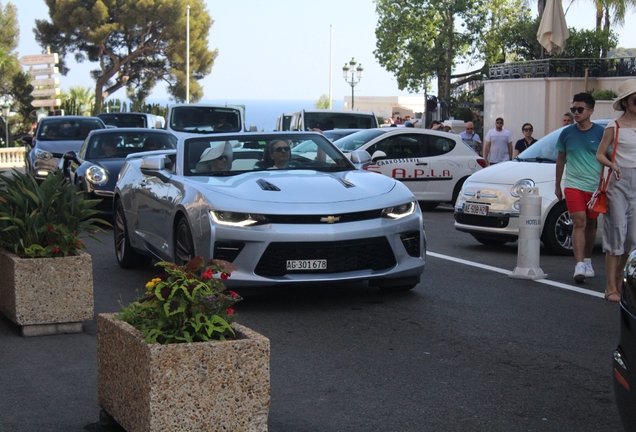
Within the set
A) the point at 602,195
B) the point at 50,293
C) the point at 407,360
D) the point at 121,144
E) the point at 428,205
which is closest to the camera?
the point at 407,360

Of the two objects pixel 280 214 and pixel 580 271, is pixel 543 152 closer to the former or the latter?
pixel 580 271

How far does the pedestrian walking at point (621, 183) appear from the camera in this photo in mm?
8062

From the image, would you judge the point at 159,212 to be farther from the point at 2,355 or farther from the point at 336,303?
the point at 2,355

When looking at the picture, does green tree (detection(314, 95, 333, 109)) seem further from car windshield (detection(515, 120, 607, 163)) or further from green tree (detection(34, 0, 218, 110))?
car windshield (detection(515, 120, 607, 163))

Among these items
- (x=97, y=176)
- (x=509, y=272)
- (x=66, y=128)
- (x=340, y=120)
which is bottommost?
(x=509, y=272)

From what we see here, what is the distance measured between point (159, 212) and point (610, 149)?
4.02 m

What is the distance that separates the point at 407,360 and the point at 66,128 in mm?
17410

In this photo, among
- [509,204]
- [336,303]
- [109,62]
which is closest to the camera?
[336,303]

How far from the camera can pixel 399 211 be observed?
8.08 metres

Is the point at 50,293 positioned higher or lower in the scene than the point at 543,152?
lower

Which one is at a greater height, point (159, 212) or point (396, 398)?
point (159, 212)

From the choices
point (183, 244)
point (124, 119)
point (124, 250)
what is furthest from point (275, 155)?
point (124, 119)

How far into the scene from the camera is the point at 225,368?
413cm

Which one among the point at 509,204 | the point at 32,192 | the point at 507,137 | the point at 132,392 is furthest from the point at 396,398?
the point at 507,137
